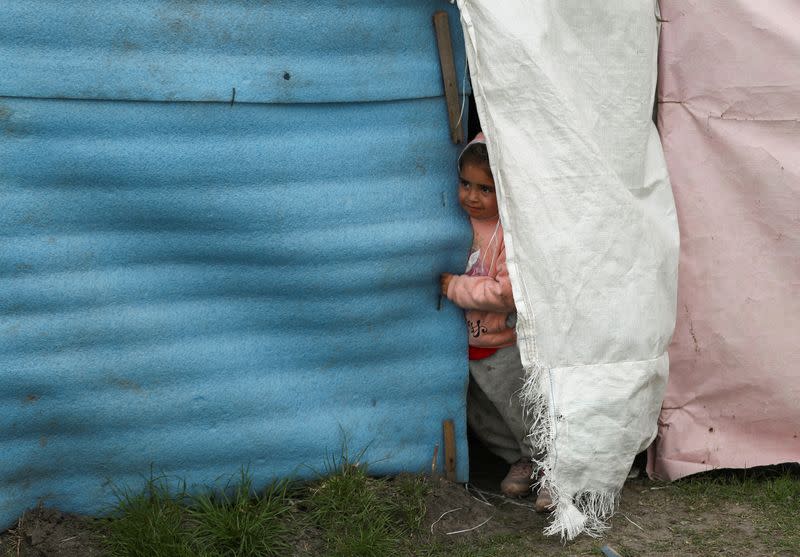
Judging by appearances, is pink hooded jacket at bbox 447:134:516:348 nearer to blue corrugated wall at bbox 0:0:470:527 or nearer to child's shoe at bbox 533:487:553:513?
blue corrugated wall at bbox 0:0:470:527

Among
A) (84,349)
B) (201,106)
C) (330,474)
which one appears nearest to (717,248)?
(330,474)

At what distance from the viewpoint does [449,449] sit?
3521 mm

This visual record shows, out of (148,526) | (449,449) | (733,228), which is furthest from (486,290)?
(148,526)

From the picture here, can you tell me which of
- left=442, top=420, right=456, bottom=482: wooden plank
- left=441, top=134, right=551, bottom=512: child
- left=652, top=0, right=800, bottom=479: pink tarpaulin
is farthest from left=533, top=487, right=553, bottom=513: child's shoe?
left=652, top=0, right=800, bottom=479: pink tarpaulin

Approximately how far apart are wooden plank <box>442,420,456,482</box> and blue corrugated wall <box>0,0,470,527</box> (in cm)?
8

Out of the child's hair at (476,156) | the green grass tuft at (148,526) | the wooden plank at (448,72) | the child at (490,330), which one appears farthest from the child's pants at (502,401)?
the green grass tuft at (148,526)

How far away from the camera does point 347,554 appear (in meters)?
3.08

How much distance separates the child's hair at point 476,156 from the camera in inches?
132

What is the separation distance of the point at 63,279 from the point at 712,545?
2.23 metres

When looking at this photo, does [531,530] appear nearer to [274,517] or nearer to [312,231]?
[274,517]

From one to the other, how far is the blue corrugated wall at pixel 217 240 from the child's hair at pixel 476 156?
48mm

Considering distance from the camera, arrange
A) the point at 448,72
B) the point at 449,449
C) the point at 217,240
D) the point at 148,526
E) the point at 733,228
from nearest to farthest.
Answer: the point at 148,526, the point at 217,240, the point at 448,72, the point at 449,449, the point at 733,228

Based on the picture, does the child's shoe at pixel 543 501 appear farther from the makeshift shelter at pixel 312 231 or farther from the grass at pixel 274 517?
the grass at pixel 274 517

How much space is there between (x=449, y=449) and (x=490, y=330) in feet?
1.46
